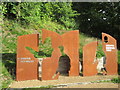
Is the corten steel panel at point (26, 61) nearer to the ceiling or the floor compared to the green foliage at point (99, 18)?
nearer to the floor

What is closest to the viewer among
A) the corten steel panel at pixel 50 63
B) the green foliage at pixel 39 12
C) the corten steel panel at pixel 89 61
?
the corten steel panel at pixel 50 63

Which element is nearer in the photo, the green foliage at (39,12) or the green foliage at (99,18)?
the green foliage at (39,12)

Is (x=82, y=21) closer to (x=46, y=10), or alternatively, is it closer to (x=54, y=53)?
(x=46, y=10)

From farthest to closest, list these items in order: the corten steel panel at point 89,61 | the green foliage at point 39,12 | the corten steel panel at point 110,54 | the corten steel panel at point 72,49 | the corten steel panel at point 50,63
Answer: the green foliage at point 39,12, the corten steel panel at point 110,54, the corten steel panel at point 89,61, the corten steel panel at point 72,49, the corten steel panel at point 50,63

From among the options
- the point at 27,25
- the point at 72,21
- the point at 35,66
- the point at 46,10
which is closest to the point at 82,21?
the point at 72,21

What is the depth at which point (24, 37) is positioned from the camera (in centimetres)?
704

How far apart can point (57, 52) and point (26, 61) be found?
1.45 meters

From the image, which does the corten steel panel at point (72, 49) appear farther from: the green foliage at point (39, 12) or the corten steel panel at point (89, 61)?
the green foliage at point (39, 12)

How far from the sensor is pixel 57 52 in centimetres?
734

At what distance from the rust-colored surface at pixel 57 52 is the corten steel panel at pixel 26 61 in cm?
40

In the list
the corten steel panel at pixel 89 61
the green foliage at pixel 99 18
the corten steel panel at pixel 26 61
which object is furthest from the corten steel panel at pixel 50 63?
the green foliage at pixel 99 18

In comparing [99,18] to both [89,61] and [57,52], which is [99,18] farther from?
[57,52]

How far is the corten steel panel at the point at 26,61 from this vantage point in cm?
684

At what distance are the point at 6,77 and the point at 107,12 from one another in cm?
1326
